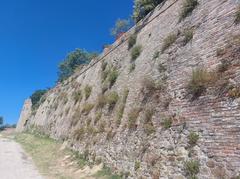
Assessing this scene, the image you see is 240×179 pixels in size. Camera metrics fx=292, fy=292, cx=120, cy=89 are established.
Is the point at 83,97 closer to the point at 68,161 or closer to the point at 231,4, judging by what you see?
the point at 68,161

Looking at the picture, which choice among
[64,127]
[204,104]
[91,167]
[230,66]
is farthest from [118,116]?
[64,127]

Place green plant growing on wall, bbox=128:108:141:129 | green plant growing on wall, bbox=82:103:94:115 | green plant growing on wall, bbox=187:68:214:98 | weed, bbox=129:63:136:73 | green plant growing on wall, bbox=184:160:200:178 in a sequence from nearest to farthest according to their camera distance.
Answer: green plant growing on wall, bbox=184:160:200:178, green plant growing on wall, bbox=187:68:214:98, green plant growing on wall, bbox=128:108:141:129, weed, bbox=129:63:136:73, green plant growing on wall, bbox=82:103:94:115

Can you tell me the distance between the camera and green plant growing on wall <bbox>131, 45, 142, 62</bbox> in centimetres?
1260

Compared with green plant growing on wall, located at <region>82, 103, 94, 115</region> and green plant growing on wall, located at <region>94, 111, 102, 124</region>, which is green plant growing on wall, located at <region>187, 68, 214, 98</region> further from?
green plant growing on wall, located at <region>82, 103, 94, 115</region>

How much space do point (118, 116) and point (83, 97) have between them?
706 centimetres

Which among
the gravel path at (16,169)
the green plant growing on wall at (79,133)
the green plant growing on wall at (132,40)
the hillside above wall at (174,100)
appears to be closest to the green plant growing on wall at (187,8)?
the hillside above wall at (174,100)

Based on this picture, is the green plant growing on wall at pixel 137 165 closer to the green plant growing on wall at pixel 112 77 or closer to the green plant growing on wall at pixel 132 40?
the green plant growing on wall at pixel 112 77

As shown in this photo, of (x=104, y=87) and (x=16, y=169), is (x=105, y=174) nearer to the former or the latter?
(x=16, y=169)

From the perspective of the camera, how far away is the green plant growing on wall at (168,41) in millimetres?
9719

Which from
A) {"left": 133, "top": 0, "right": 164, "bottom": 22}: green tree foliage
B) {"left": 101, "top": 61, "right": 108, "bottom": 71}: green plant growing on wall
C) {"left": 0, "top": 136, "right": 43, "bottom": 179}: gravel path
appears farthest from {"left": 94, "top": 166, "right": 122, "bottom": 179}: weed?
{"left": 133, "top": 0, "right": 164, "bottom": 22}: green tree foliage

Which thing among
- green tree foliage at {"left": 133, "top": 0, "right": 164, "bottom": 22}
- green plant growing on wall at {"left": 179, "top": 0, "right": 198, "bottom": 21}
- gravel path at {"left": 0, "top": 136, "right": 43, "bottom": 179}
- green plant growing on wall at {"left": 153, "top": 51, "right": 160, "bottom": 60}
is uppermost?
green tree foliage at {"left": 133, "top": 0, "right": 164, "bottom": 22}

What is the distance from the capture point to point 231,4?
7.49m

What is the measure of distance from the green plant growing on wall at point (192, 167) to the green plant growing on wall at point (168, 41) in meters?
4.32

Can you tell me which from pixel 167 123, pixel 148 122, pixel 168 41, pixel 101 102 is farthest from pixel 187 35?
pixel 101 102
